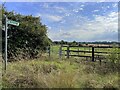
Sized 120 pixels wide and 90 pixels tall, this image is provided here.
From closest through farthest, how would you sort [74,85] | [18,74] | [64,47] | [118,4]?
[74,85]
[18,74]
[118,4]
[64,47]

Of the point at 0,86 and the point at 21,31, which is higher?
the point at 21,31

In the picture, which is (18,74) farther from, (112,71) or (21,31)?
(21,31)

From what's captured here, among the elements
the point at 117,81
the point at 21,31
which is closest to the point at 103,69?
the point at 117,81

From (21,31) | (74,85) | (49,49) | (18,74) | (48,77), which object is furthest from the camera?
(49,49)

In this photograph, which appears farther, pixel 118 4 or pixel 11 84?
pixel 118 4

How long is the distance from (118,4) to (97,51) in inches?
312

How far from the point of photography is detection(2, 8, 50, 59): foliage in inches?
542

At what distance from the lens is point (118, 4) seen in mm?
9555

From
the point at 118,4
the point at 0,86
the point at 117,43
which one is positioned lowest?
the point at 0,86

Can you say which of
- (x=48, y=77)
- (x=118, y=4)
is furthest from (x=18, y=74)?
(x=118, y=4)

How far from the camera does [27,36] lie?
14.4 meters

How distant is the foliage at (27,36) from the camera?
13.8 meters

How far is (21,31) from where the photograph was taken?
14125mm

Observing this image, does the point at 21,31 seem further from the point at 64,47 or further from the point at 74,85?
the point at 74,85
